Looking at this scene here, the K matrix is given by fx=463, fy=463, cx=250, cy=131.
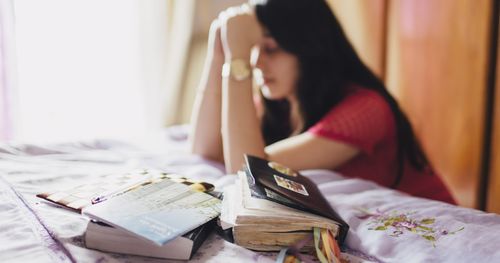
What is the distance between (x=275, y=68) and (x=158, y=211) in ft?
2.73

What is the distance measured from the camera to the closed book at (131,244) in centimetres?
57

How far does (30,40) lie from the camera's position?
1.76 m

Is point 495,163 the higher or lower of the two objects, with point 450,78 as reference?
lower

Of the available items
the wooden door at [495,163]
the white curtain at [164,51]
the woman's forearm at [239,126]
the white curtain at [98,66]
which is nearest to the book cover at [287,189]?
the woman's forearm at [239,126]

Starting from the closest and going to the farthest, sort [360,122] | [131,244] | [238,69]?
[131,244] → [360,122] → [238,69]

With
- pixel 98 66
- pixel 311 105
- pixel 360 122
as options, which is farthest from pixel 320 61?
pixel 98 66

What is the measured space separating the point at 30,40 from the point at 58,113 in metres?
0.32

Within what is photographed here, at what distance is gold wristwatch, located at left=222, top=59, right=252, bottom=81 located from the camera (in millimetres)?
1264

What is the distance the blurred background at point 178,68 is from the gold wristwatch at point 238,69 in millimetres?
430

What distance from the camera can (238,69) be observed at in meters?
1.27

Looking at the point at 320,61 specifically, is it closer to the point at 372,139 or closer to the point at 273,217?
the point at 372,139

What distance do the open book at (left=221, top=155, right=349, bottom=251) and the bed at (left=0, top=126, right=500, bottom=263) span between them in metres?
0.02

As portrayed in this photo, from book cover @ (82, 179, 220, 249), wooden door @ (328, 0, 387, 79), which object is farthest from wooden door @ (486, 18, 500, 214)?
book cover @ (82, 179, 220, 249)

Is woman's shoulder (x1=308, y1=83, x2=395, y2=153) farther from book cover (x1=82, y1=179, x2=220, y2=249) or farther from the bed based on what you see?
book cover (x1=82, y1=179, x2=220, y2=249)
